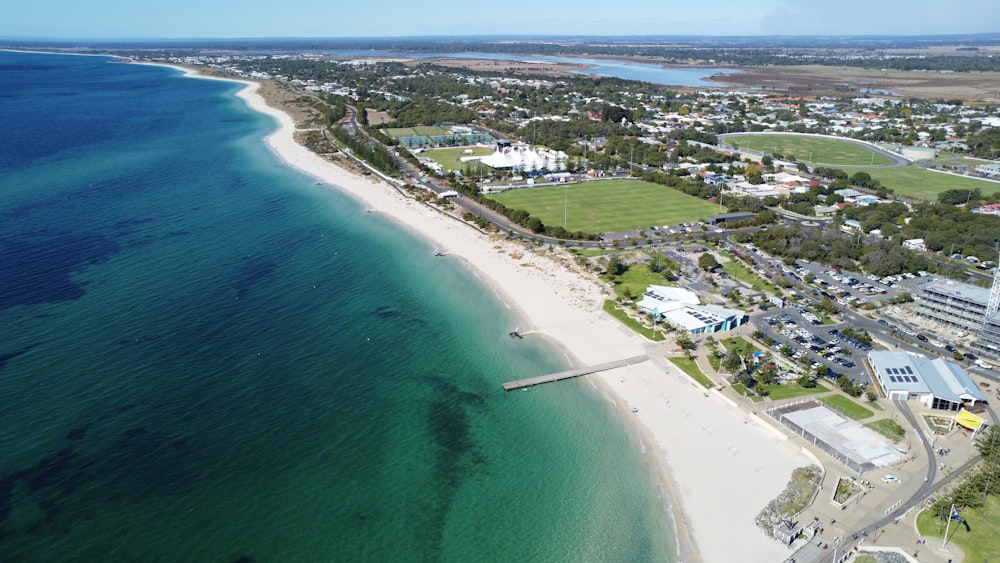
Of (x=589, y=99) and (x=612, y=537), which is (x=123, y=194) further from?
(x=589, y=99)

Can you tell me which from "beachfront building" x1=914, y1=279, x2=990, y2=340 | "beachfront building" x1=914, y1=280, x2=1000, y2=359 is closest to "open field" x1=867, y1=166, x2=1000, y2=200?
"beachfront building" x1=914, y1=279, x2=990, y2=340

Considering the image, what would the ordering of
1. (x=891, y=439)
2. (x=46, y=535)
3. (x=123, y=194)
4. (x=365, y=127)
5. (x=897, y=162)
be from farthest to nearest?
(x=365, y=127) → (x=897, y=162) → (x=123, y=194) → (x=891, y=439) → (x=46, y=535)

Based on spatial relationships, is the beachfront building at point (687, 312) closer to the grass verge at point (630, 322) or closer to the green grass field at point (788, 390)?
the grass verge at point (630, 322)

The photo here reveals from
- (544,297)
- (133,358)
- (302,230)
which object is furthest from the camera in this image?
(302,230)

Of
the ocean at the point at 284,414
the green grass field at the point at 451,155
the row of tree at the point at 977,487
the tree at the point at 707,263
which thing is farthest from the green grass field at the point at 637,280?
the green grass field at the point at 451,155

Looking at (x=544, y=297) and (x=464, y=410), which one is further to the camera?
(x=544, y=297)

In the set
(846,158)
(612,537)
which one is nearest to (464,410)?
(612,537)

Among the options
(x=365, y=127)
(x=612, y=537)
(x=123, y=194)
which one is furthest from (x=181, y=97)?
(x=612, y=537)

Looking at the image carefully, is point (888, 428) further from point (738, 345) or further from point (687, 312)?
point (687, 312)

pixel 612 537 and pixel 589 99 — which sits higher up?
pixel 589 99
